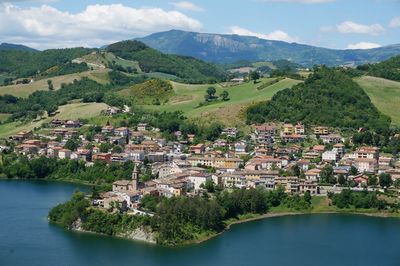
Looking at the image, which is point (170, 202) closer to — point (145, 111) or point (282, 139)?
point (282, 139)

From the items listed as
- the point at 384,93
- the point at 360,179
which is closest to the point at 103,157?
the point at 360,179

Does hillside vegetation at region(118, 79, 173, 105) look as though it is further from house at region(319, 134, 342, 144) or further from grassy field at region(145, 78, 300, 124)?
house at region(319, 134, 342, 144)

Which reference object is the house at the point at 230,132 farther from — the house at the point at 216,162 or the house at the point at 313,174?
Result: the house at the point at 313,174

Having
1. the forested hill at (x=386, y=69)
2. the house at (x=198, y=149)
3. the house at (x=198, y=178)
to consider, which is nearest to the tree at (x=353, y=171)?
the house at (x=198, y=178)

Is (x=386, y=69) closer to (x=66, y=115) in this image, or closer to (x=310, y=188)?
(x=66, y=115)

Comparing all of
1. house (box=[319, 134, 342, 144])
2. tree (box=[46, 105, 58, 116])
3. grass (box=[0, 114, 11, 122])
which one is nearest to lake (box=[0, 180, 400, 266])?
house (box=[319, 134, 342, 144])

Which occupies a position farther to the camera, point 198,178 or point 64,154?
point 64,154
